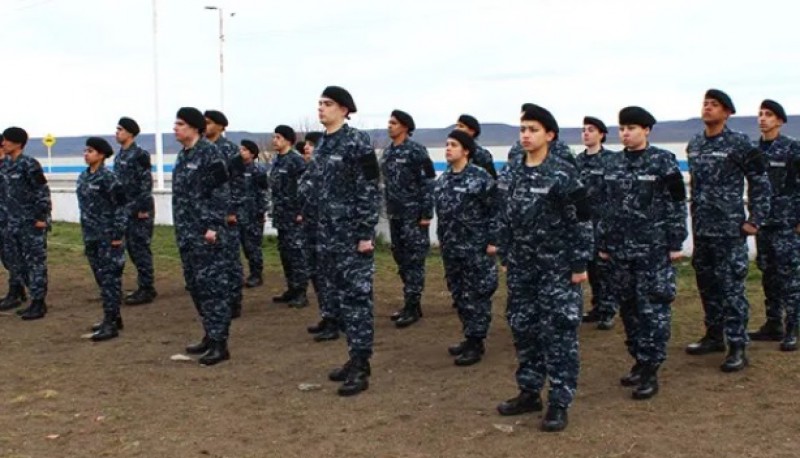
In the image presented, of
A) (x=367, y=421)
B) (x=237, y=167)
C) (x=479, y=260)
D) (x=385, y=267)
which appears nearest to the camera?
(x=367, y=421)

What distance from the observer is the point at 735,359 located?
6.84 m

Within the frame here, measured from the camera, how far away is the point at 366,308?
6516mm

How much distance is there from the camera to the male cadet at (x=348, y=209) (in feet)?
20.9

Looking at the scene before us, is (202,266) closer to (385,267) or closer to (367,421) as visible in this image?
(367,421)

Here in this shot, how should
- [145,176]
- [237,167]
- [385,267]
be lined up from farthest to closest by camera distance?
[385,267] → [145,176] → [237,167]

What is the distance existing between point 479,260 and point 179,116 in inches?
115

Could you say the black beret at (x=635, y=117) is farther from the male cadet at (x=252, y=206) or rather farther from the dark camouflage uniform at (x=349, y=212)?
the male cadet at (x=252, y=206)

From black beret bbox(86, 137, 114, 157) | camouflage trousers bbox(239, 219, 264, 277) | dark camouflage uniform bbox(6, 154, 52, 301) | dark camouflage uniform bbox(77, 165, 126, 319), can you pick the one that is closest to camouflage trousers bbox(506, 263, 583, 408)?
dark camouflage uniform bbox(77, 165, 126, 319)

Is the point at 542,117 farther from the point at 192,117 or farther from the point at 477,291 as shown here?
the point at 192,117

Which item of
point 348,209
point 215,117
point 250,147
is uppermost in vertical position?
point 215,117

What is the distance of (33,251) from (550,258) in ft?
21.3

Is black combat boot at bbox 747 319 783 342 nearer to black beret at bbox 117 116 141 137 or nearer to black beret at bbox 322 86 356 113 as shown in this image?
black beret at bbox 322 86 356 113

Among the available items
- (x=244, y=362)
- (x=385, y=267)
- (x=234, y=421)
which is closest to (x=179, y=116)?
(x=244, y=362)

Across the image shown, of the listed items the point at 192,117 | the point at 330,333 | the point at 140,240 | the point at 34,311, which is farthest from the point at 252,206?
the point at 192,117
